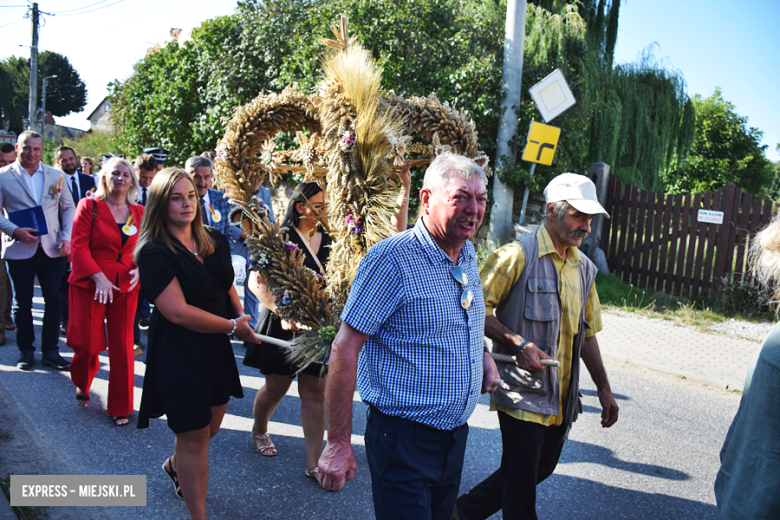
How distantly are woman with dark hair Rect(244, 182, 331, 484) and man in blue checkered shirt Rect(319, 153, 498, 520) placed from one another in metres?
1.35

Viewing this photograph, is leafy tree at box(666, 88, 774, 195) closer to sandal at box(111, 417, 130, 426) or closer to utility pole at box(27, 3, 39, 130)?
sandal at box(111, 417, 130, 426)

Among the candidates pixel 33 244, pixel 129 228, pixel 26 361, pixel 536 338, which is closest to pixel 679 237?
pixel 536 338

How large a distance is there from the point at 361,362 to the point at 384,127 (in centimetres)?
121

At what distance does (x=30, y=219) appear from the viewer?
540cm

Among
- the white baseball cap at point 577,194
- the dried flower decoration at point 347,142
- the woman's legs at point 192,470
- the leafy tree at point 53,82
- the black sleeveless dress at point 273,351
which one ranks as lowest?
the woman's legs at point 192,470

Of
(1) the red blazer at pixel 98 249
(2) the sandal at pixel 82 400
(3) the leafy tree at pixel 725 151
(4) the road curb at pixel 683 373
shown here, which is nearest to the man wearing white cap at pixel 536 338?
(1) the red blazer at pixel 98 249

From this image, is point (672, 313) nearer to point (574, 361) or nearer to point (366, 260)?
point (574, 361)

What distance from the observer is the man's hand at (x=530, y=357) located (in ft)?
7.76

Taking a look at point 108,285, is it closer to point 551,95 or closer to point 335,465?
point 335,465

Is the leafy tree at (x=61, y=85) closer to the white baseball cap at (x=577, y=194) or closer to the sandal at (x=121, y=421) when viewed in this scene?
the sandal at (x=121, y=421)

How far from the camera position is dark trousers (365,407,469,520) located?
1.92 metres

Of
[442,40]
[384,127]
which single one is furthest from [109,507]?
[442,40]

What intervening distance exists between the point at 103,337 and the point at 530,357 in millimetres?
3496

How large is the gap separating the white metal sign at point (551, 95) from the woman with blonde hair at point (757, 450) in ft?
24.7
